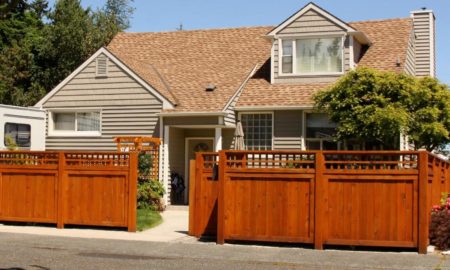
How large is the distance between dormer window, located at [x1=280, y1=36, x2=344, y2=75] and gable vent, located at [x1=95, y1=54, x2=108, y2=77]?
20.2ft

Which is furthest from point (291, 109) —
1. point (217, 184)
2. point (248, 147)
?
point (217, 184)

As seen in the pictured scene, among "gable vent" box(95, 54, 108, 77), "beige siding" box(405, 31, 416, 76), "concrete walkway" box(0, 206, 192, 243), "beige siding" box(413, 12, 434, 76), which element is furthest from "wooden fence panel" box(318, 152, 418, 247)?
"beige siding" box(413, 12, 434, 76)

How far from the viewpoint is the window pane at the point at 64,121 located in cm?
2403

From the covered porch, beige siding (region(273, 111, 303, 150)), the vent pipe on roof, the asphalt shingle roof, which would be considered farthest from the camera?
the vent pipe on roof

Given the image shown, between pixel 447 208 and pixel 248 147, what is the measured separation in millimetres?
10039

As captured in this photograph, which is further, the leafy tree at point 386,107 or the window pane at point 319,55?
the window pane at point 319,55

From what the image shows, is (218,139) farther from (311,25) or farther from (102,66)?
(311,25)

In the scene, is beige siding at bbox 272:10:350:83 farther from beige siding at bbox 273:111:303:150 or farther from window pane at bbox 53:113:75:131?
window pane at bbox 53:113:75:131

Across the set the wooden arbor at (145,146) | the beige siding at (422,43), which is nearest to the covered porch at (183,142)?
the wooden arbor at (145,146)

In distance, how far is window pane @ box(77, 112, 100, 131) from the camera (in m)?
23.7

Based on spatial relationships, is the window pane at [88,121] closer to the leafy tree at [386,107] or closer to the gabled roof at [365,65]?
the gabled roof at [365,65]

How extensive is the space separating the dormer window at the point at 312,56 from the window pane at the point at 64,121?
7.73 meters

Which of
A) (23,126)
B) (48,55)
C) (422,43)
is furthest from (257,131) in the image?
(48,55)

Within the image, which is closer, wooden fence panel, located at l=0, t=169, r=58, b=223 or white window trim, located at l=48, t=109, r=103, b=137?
wooden fence panel, located at l=0, t=169, r=58, b=223
